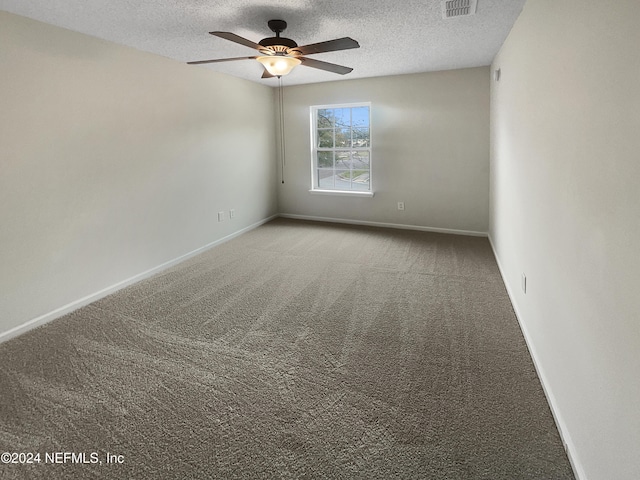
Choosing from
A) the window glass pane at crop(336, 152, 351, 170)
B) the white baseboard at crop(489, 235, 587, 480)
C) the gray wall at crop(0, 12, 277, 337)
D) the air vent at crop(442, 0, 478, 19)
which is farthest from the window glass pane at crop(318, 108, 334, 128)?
the white baseboard at crop(489, 235, 587, 480)

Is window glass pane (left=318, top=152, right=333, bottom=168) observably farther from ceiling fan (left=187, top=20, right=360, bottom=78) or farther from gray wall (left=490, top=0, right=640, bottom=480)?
gray wall (left=490, top=0, right=640, bottom=480)

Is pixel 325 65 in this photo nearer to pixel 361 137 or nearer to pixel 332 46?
pixel 332 46

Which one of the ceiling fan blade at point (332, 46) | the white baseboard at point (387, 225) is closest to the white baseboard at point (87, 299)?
the white baseboard at point (387, 225)

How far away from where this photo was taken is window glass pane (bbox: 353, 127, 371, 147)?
5906 mm

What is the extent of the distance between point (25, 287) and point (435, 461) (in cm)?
305

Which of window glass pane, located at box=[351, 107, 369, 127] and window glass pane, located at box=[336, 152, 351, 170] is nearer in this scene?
window glass pane, located at box=[351, 107, 369, 127]

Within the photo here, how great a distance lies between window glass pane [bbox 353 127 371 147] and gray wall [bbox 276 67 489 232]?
7.5 inches

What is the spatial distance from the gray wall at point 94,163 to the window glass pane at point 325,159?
1.77m

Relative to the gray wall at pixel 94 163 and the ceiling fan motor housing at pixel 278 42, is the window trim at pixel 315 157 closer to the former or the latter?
the gray wall at pixel 94 163

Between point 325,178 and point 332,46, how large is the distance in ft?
12.2

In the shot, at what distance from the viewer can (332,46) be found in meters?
2.68

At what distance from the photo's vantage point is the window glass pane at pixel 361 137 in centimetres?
591

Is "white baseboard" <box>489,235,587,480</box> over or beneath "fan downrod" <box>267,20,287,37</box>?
beneath

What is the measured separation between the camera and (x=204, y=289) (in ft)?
11.8
